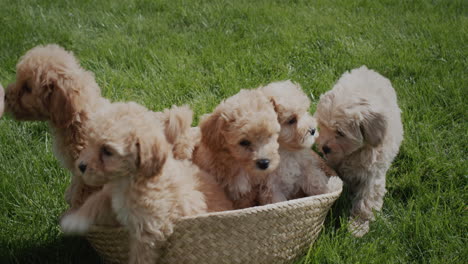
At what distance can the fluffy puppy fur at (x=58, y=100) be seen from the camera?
3.32 m

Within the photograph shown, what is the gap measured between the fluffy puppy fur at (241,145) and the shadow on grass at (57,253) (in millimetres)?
1054

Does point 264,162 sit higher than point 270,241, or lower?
higher

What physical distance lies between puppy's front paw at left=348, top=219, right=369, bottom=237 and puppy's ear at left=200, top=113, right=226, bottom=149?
3.98 ft

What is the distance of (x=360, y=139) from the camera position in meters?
3.70

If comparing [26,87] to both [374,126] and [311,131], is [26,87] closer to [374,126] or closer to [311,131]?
[311,131]

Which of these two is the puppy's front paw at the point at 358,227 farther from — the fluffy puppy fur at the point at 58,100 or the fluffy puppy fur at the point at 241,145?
the fluffy puppy fur at the point at 58,100

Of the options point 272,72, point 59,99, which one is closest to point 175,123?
point 59,99

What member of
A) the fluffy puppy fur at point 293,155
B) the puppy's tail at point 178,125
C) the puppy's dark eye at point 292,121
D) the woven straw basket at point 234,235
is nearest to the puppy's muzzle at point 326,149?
the fluffy puppy fur at point 293,155

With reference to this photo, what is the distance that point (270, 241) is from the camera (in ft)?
9.90

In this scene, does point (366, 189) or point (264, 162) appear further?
point (366, 189)

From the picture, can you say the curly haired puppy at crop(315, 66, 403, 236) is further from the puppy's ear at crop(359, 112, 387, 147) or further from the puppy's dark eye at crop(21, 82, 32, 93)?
the puppy's dark eye at crop(21, 82, 32, 93)

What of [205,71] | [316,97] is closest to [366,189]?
[316,97]

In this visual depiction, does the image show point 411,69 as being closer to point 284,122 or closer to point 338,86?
point 338,86

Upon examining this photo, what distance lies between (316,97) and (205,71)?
1.35m
